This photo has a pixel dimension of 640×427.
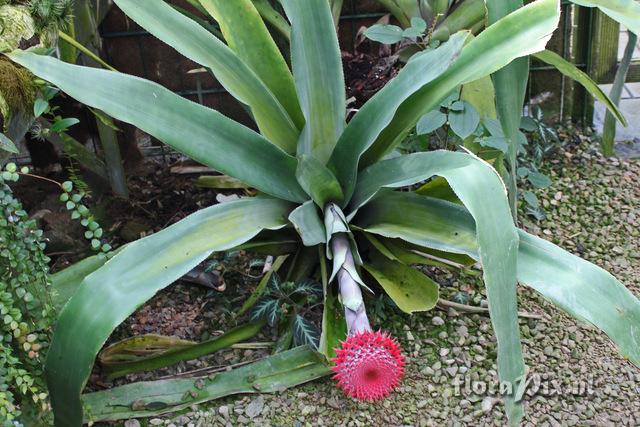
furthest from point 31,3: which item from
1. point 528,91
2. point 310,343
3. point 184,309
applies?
point 528,91

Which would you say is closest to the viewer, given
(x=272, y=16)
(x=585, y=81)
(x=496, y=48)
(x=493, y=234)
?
(x=493, y=234)

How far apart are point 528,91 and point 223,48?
4.58ft

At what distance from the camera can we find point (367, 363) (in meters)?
1.42

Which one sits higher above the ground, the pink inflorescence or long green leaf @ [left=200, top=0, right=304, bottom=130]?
long green leaf @ [left=200, top=0, right=304, bottom=130]

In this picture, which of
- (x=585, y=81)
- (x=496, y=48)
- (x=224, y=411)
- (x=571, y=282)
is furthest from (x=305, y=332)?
(x=585, y=81)

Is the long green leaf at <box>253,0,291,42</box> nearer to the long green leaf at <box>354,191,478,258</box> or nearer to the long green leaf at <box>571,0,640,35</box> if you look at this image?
the long green leaf at <box>354,191,478,258</box>

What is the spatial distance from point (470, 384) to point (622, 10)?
0.90 metres

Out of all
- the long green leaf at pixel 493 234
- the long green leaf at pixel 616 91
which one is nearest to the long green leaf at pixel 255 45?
the long green leaf at pixel 493 234

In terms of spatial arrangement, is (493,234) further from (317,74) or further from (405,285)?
(317,74)

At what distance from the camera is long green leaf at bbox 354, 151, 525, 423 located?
1.33 meters

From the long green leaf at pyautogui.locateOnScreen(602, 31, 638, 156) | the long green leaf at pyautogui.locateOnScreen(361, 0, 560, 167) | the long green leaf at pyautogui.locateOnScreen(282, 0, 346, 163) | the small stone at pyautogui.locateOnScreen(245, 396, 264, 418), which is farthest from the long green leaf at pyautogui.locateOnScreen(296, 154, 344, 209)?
the long green leaf at pyautogui.locateOnScreen(602, 31, 638, 156)

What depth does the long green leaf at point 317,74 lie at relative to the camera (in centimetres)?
178

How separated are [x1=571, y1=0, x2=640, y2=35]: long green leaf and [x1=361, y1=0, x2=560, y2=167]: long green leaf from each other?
0.62 feet

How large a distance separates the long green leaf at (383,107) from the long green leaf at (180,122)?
0.11 m
